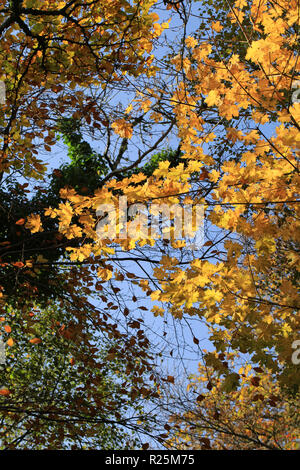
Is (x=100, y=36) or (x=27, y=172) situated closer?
(x=100, y=36)

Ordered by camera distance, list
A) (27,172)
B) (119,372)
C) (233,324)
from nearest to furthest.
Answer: (233,324)
(27,172)
(119,372)

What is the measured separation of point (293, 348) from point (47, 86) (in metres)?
4.74

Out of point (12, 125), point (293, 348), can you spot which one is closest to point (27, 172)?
point (12, 125)

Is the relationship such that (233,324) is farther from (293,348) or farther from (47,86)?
(47,86)

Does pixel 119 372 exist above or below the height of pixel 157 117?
Result: below

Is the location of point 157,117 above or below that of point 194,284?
above

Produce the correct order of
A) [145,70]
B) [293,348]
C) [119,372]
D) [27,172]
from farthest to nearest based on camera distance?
1. [119,372]
2. [27,172]
3. [145,70]
4. [293,348]

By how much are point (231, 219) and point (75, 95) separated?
13.7 ft

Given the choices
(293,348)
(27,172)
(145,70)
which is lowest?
(293,348)

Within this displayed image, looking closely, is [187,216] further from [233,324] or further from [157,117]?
[157,117]

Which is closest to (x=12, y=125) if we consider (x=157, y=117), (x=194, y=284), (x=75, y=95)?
(x=75, y=95)

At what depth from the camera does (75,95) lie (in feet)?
21.2

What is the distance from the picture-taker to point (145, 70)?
5.80 metres

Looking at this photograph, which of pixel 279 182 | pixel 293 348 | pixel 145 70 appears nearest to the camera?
pixel 293 348
